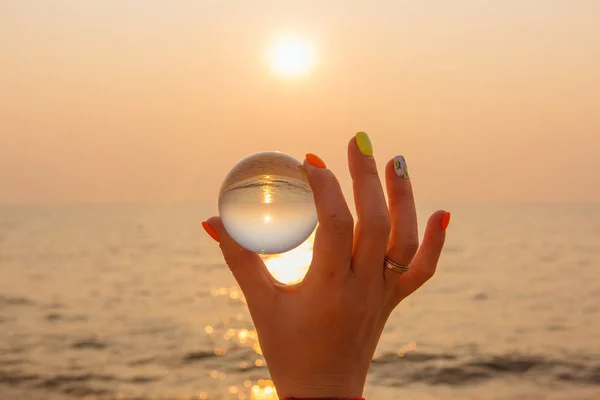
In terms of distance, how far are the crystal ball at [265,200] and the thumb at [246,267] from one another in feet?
0.13

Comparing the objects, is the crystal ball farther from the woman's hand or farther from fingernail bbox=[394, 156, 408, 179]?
fingernail bbox=[394, 156, 408, 179]

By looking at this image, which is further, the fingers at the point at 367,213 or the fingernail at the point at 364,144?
the fingernail at the point at 364,144

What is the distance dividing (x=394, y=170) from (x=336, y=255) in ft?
1.66

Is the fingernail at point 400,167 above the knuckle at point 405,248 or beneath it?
above

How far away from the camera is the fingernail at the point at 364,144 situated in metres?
2.29

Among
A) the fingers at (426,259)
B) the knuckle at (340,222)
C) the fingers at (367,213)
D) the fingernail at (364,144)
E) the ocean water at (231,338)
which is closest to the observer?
the knuckle at (340,222)

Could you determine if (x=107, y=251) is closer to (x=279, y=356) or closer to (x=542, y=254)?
(x=542, y=254)

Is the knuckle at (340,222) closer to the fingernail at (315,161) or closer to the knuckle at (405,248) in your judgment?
the fingernail at (315,161)

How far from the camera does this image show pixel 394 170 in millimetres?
2426

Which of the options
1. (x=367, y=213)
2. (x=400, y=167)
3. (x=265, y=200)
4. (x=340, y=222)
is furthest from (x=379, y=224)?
(x=265, y=200)

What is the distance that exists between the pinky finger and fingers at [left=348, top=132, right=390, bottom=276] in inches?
13.4

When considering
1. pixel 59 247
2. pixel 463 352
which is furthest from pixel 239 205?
pixel 59 247

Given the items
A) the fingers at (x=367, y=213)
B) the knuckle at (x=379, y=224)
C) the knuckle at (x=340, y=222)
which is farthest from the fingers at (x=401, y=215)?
the knuckle at (x=340, y=222)

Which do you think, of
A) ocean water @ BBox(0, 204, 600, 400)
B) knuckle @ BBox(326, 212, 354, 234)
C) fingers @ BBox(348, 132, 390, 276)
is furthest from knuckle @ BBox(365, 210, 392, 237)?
ocean water @ BBox(0, 204, 600, 400)
